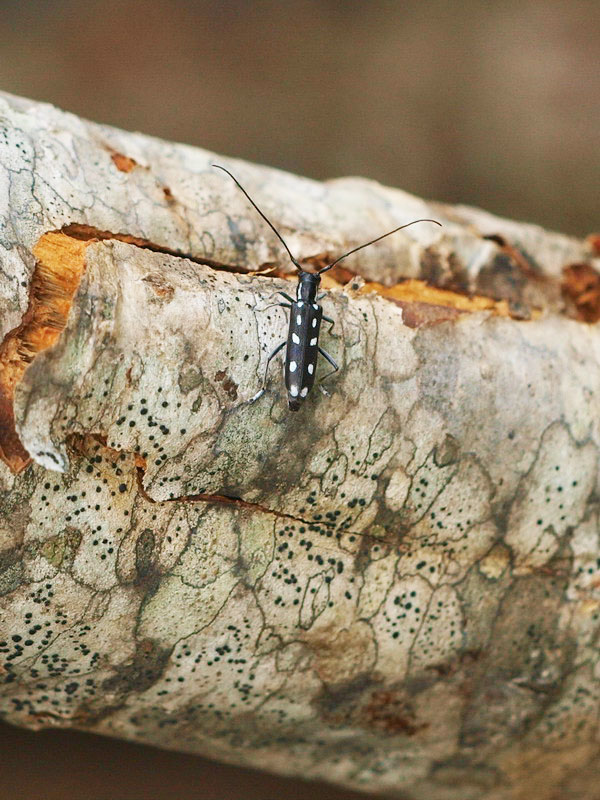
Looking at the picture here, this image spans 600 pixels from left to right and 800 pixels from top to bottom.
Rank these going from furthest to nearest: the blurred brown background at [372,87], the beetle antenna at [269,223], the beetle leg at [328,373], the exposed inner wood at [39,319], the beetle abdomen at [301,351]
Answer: the blurred brown background at [372,87]
the beetle antenna at [269,223]
the beetle leg at [328,373]
the beetle abdomen at [301,351]
the exposed inner wood at [39,319]

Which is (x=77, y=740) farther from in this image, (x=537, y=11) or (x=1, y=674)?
(x=537, y=11)

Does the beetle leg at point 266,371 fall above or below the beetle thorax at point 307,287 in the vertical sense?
below

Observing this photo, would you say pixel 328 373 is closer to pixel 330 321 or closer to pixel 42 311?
pixel 330 321

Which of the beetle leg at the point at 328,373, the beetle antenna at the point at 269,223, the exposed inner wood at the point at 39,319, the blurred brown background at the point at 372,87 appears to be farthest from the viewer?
the blurred brown background at the point at 372,87

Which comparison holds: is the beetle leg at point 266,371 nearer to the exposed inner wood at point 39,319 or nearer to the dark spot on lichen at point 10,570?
the exposed inner wood at point 39,319

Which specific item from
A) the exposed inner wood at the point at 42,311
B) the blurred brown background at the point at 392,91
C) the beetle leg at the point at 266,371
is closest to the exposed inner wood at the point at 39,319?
the exposed inner wood at the point at 42,311

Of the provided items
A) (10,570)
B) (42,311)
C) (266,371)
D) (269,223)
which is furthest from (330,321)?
(10,570)
